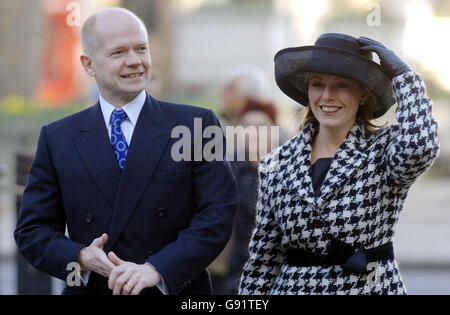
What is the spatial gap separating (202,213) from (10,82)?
24.0m

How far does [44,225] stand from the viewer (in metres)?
4.05

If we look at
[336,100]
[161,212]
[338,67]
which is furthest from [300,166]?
[161,212]

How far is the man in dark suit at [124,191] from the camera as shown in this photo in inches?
156

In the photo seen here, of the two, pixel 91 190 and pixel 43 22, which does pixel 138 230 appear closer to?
pixel 91 190

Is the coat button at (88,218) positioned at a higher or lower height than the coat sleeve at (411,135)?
lower

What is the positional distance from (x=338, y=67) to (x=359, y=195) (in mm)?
507

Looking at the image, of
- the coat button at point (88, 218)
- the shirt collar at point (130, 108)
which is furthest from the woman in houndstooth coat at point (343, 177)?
the coat button at point (88, 218)

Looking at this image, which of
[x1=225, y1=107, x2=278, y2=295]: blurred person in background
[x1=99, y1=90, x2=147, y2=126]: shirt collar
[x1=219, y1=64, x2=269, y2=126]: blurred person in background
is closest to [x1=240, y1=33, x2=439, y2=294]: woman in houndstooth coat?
[x1=99, y1=90, x2=147, y2=126]: shirt collar

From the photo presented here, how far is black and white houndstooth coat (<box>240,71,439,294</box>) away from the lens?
3861 mm

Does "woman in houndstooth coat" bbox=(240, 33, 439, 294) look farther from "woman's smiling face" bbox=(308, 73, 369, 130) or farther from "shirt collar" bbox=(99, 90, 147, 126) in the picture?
"shirt collar" bbox=(99, 90, 147, 126)

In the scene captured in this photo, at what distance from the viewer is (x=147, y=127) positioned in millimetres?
4078

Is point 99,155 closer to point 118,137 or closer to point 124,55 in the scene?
point 118,137

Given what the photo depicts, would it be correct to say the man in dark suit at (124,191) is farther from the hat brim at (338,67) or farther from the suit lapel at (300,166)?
the hat brim at (338,67)
